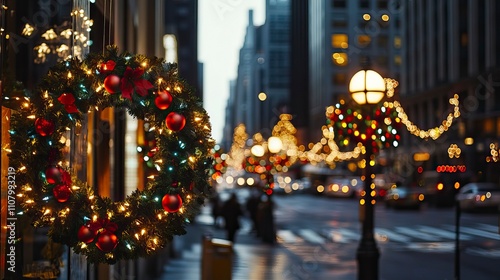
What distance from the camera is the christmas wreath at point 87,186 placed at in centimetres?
607

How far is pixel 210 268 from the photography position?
43.9 ft

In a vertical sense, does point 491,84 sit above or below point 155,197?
above

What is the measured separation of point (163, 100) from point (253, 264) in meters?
16.0

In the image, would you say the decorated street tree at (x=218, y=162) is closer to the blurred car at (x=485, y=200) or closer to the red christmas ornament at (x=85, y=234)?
the red christmas ornament at (x=85, y=234)

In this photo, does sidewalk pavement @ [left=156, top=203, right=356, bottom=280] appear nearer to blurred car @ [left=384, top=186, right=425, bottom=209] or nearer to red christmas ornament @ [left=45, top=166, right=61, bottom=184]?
red christmas ornament @ [left=45, top=166, right=61, bottom=184]

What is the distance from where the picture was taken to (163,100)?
624 cm

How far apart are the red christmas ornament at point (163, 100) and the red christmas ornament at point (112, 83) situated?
31cm

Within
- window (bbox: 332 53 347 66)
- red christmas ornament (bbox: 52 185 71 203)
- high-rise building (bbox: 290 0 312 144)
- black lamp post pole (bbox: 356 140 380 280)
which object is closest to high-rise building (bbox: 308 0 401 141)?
window (bbox: 332 53 347 66)

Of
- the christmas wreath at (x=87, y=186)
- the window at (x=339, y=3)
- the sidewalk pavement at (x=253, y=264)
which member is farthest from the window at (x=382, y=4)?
the christmas wreath at (x=87, y=186)

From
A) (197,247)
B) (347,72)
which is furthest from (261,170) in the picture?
(347,72)

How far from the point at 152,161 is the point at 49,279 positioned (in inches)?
91.1

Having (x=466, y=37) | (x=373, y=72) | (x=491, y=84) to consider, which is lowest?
(x=373, y=72)

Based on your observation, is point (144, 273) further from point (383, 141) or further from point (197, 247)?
point (197, 247)

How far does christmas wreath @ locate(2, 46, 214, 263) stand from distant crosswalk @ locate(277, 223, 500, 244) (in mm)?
22742
